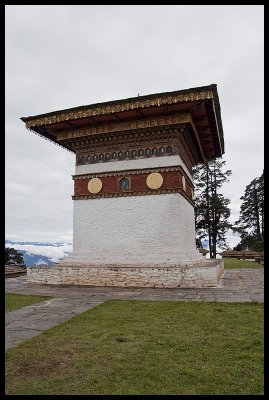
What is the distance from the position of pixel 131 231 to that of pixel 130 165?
2.51 m

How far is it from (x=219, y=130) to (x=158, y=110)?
4.13 metres

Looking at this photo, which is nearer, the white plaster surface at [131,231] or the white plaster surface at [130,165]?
the white plaster surface at [131,231]

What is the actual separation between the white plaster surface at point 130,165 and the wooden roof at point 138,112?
1.54 metres

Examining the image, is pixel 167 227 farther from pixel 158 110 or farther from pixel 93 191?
pixel 158 110

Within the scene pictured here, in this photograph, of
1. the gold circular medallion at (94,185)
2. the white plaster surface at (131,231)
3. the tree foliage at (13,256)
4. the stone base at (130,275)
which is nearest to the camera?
the stone base at (130,275)

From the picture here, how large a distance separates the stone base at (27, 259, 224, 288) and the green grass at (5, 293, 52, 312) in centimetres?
258

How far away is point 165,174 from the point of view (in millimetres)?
12516

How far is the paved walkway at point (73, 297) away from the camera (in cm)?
606

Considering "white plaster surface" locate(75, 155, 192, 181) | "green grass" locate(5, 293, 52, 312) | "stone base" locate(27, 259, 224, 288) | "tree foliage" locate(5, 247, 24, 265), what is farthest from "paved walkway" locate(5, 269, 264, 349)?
"tree foliage" locate(5, 247, 24, 265)

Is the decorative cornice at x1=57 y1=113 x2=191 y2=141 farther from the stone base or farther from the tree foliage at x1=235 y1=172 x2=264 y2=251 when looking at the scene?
the tree foliage at x1=235 y1=172 x2=264 y2=251

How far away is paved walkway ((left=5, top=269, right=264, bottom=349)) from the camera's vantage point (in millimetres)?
6059

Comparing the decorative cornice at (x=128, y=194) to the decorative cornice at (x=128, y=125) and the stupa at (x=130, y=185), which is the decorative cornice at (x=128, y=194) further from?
the decorative cornice at (x=128, y=125)

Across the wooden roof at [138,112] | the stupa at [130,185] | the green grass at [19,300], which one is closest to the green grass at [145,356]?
the green grass at [19,300]

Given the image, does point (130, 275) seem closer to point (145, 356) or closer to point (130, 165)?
point (130, 165)
